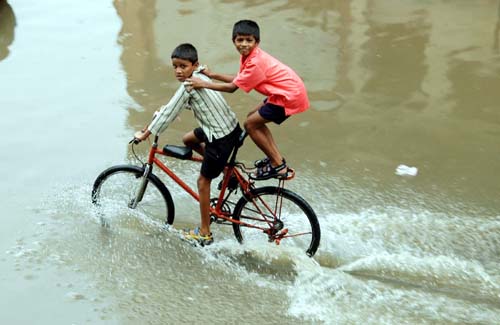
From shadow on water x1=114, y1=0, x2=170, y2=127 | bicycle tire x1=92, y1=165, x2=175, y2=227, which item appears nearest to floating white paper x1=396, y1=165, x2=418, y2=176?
bicycle tire x1=92, y1=165, x2=175, y2=227

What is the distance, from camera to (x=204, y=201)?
14.9 feet

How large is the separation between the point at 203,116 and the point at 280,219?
115 centimetres

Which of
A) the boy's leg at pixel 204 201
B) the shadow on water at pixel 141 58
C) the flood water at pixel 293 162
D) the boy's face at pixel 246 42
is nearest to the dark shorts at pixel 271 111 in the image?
the boy's face at pixel 246 42

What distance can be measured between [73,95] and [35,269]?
354cm

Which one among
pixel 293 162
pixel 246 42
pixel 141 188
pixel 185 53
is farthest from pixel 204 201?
pixel 293 162

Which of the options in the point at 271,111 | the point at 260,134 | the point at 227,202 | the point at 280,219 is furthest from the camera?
the point at 280,219

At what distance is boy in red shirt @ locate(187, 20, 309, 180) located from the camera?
4051 mm

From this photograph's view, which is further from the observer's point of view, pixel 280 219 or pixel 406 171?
pixel 406 171

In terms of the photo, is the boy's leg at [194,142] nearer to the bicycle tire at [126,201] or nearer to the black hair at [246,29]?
the bicycle tire at [126,201]

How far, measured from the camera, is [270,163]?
4465 millimetres

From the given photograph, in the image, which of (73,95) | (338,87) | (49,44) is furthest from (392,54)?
(49,44)

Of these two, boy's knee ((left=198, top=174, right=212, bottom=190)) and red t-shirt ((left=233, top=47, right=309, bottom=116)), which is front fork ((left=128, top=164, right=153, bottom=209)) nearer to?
boy's knee ((left=198, top=174, right=212, bottom=190))

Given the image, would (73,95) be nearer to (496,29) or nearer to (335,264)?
(335,264)

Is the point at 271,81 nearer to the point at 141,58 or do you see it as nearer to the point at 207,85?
the point at 207,85
